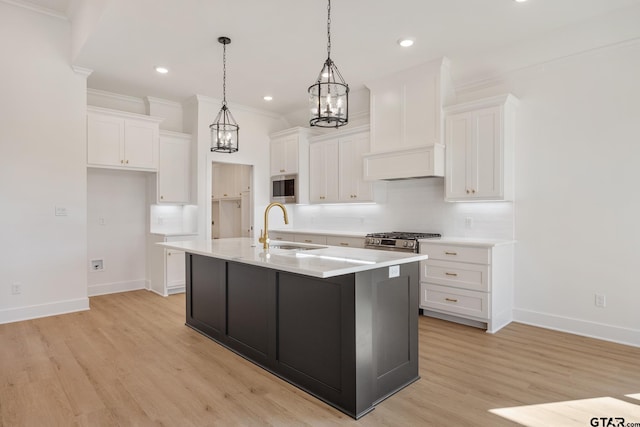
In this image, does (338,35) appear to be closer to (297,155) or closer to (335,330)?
(297,155)

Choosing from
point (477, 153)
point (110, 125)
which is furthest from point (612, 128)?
point (110, 125)

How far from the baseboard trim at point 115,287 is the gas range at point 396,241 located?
357cm

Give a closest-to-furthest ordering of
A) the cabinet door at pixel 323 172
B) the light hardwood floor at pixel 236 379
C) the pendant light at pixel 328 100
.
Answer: the light hardwood floor at pixel 236 379, the pendant light at pixel 328 100, the cabinet door at pixel 323 172

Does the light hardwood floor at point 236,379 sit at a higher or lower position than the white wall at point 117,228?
lower

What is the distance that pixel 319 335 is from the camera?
92.6 inches

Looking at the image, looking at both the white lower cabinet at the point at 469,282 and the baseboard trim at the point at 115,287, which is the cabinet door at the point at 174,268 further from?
the white lower cabinet at the point at 469,282

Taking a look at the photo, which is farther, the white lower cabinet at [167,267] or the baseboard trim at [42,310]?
the white lower cabinet at [167,267]

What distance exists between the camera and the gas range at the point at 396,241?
4.15 m

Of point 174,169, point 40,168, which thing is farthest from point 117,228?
point 40,168

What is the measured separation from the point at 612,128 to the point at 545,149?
0.56 m

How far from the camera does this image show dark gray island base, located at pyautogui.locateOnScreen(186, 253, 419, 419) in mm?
2174

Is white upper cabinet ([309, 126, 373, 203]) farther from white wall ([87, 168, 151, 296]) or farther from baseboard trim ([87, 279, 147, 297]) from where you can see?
baseboard trim ([87, 279, 147, 297])

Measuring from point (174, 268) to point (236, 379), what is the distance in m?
3.03

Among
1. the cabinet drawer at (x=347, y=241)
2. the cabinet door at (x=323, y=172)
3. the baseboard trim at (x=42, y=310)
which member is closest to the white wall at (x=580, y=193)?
the cabinet drawer at (x=347, y=241)
